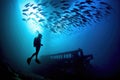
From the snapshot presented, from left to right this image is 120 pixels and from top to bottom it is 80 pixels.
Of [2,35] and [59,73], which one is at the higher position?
[2,35]

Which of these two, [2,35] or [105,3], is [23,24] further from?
[105,3]

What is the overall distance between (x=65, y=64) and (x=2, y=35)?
11139 mm

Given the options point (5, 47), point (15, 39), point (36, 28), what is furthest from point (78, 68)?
point (15, 39)

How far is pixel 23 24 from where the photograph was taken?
2362cm

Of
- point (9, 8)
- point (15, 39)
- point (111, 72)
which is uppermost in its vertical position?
point (9, 8)

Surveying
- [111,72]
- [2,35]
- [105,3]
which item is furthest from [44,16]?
[111,72]

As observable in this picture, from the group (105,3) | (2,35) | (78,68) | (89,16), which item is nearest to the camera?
(78,68)

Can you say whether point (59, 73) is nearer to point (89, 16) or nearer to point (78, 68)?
point (78, 68)

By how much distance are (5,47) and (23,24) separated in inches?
221

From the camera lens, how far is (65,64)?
39.4ft

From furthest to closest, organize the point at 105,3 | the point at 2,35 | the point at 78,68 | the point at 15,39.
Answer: the point at 15,39
the point at 2,35
the point at 105,3
the point at 78,68

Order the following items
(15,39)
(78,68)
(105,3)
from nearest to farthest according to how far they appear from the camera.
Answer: (78,68), (105,3), (15,39)

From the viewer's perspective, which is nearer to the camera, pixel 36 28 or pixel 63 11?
pixel 63 11

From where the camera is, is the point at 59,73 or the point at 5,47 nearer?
the point at 59,73
